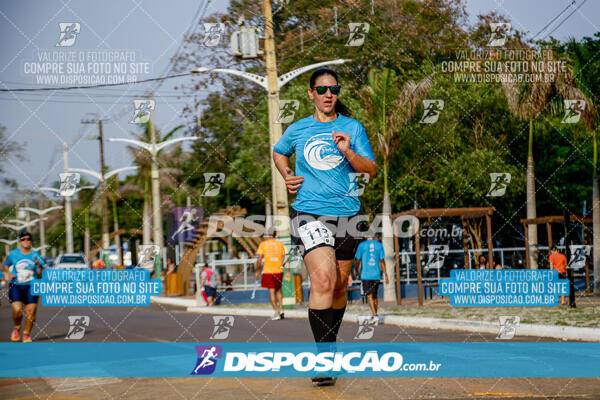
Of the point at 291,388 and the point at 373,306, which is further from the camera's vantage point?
the point at 373,306

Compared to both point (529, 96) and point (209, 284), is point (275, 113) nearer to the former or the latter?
point (529, 96)

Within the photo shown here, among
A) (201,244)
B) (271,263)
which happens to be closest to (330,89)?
(271,263)

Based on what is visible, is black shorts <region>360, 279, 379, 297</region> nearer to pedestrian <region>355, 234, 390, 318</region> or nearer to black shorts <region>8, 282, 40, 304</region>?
pedestrian <region>355, 234, 390, 318</region>

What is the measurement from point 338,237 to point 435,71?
22.2 m

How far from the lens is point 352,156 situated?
5430 millimetres

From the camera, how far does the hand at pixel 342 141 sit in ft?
17.5

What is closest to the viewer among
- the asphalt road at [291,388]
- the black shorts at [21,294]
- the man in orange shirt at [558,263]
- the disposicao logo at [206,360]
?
the asphalt road at [291,388]

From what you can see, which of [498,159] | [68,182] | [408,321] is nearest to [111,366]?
[408,321]

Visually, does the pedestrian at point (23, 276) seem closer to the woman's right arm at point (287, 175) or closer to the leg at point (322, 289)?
the woman's right arm at point (287, 175)

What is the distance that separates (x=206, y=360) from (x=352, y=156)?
2581 mm

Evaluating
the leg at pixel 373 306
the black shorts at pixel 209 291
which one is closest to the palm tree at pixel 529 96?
the leg at pixel 373 306

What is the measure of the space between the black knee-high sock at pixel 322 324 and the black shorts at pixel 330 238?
0.38 meters

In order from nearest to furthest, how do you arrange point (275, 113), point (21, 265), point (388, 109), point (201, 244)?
point (21, 265)
point (275, 113)
point (388, 109)
point (201, 244)

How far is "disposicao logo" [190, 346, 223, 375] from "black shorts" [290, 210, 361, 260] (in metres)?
1.50
